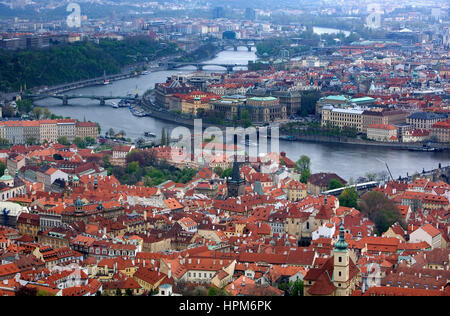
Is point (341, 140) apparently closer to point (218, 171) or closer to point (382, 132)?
point (382, 132)

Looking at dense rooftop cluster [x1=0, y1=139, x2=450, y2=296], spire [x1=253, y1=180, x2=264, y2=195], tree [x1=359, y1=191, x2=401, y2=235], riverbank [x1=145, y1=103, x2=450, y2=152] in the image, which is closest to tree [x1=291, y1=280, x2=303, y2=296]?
dense rooftop cluster [x1=0, y1=139, x2=450, y2=296]

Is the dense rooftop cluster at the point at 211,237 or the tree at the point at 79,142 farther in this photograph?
the tree at the point at 79,142

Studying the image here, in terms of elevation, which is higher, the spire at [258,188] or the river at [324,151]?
the spire at [258,188]

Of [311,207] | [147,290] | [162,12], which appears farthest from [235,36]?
[147,290]

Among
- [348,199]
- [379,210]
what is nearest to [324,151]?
[348,199]

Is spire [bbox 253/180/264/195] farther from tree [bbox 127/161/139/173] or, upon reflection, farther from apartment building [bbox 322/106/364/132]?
apartment building [bbox 322/106/364/132]

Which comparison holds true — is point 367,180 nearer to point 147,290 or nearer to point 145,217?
point 145,217

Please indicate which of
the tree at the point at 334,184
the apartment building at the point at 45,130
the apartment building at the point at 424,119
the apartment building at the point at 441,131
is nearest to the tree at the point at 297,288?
the tree at the point at 334,184

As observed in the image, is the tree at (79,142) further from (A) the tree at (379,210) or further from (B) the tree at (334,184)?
(A) the tree at (379,210)

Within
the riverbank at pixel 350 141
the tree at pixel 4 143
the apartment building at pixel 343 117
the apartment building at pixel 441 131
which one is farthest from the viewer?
the apartment building at pixel 343 117
